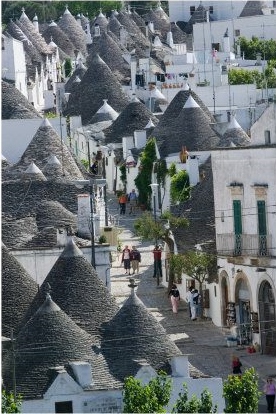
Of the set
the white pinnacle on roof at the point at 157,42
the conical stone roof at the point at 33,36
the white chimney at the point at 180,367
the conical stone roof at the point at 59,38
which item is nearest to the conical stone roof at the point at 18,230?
the white chimney at the point at 180,367

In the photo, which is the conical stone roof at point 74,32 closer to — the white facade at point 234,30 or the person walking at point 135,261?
the white facade at point 234,30

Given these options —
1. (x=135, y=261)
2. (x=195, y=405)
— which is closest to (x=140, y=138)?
(x=135, y=261)

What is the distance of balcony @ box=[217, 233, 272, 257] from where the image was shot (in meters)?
48.6

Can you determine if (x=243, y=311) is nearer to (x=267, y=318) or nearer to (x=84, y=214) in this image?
(x=267, y=318)

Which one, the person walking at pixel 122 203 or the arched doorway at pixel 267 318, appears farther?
the person walking at pixel 122 203

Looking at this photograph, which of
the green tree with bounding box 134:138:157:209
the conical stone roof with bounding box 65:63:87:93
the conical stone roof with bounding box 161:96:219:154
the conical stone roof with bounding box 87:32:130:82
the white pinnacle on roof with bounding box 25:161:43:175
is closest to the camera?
the white pinnacle on roof with bounding box 25:161:43:175

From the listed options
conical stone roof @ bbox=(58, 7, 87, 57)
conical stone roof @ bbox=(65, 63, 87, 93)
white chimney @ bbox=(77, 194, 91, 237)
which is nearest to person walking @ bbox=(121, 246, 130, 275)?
white chimney @ bbox=(77, 194, 91, 237)

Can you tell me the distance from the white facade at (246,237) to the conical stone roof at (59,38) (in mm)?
84093

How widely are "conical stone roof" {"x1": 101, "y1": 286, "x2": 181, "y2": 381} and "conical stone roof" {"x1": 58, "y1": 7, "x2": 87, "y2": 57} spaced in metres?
95.3

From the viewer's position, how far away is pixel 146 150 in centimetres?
7506

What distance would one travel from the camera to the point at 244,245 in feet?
163

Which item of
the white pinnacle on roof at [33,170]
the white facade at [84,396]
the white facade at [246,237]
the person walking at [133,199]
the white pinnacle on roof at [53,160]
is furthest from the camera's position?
the person walking at [133,199]

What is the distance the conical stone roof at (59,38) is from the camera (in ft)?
449

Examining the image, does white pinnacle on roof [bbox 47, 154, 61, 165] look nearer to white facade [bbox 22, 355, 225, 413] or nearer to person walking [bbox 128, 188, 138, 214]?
person walking [bbox 128, 188, 138, 214]
